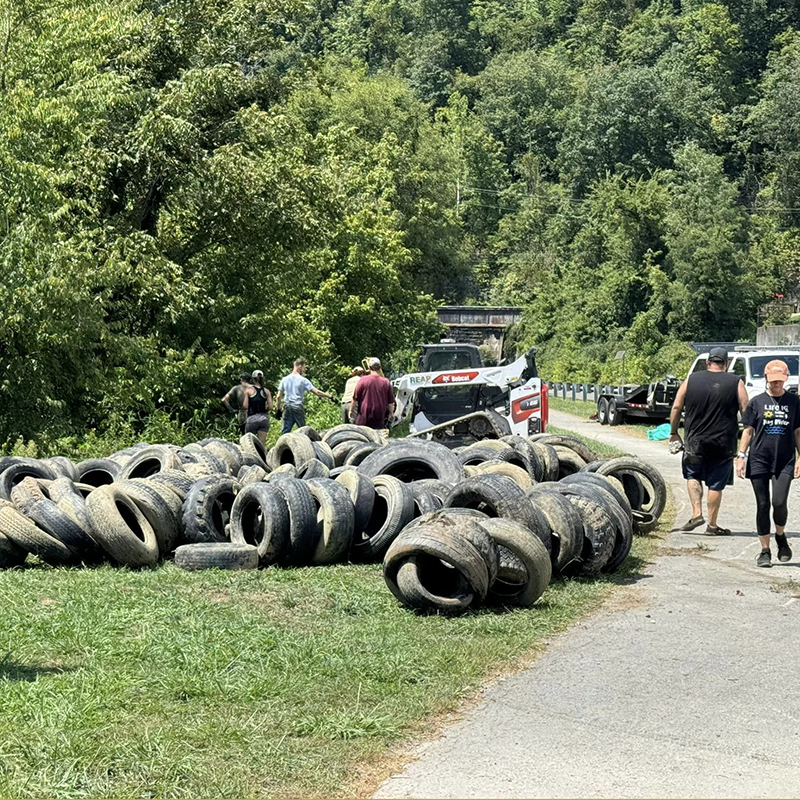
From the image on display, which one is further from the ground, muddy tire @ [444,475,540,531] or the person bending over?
the person bending over

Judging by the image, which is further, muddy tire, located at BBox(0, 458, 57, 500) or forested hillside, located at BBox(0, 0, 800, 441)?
forested hillside, located at BBox(0, 0, 800, 441)

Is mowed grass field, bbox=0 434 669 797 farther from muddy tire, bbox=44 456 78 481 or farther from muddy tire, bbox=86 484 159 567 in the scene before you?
muddy tire, bbox=44 456 78 481

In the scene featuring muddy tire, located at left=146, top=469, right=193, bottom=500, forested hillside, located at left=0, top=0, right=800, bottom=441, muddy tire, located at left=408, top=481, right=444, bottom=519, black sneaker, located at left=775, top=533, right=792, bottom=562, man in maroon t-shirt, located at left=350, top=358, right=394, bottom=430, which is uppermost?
forested hillside, located at left=0, top=0, right=800, bottom=441

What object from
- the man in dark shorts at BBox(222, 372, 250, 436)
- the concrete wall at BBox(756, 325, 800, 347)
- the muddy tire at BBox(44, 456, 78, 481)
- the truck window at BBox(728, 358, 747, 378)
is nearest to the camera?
the muddy tire at BBox(44, 456, 78, 481)

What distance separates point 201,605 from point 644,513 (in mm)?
5940

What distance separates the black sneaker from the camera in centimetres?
1151

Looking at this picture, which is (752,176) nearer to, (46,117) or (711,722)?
(46,117)

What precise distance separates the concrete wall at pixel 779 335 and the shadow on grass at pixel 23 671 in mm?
45687

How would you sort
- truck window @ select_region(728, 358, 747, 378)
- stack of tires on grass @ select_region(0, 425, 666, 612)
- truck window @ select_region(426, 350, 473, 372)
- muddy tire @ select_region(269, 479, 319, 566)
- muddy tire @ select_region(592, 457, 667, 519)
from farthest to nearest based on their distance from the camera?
1. truck window @ select_region(728, 358, 747, 378)
2. truck window @ select_region(426, 350, 473, 372)
3. muddy tire @ select_region(592, 457, 667, 519)
4. muddy tire @ select_region(269, 479, 319, 566)
5. stack of tires on grass @ select_region(0, 425, 666, 612)

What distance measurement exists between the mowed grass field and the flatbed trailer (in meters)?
23.9

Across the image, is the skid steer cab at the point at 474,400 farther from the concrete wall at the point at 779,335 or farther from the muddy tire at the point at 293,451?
the concrete wall at the point at 779,335

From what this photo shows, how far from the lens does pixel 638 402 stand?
115 ft

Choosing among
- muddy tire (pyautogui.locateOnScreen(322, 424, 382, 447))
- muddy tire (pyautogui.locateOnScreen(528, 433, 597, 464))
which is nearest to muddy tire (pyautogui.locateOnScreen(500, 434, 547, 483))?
muddy tire (pyautogui.locateOnScreen(528, 433, 597, 464))

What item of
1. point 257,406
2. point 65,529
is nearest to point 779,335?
point 257,406
